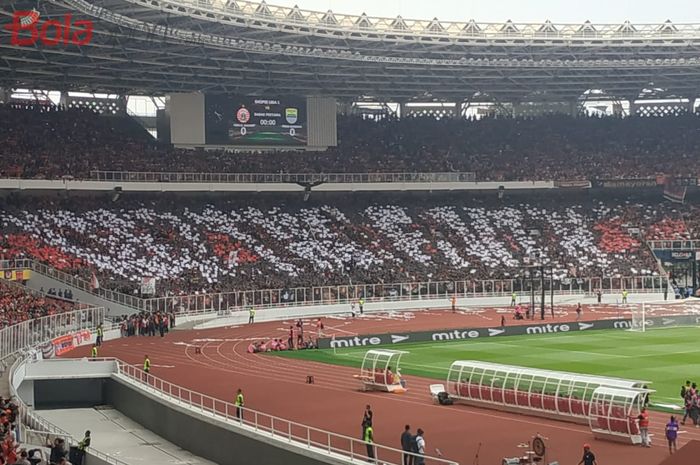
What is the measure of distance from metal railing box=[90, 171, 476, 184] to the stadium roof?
24.1 ft

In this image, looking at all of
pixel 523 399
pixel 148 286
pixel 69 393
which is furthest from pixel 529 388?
pixel 148 286

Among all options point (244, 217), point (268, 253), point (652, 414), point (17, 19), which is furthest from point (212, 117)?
point (652, 414)

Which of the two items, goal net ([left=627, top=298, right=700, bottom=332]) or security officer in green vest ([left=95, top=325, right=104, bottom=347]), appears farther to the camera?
goal net ([left=627, top=298, right=700, bottom=332])

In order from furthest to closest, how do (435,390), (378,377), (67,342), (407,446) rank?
(67,342), (378,377), (435,390), (407,446)

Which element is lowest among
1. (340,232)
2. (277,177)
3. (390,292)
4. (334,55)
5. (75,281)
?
(390,292)

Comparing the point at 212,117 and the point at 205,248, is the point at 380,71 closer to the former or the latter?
the point at 212,117

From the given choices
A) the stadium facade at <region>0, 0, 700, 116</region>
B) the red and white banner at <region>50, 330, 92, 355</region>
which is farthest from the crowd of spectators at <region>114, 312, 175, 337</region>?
the stadium facade at <region>0, 0, 700, 116</region>

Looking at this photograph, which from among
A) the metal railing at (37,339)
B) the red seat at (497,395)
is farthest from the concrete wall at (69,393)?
the red seat at (497,395)

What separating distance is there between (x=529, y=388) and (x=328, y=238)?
4773 centimetres

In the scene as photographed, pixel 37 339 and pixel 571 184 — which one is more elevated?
pixel 571 184

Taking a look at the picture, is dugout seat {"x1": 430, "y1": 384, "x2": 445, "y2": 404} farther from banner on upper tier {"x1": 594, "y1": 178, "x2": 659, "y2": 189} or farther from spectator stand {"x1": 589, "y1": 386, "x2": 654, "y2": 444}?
banner on upper tier {"x1": 594, "y1": 178, "x2": 659, "y2": 189}

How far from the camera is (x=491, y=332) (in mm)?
58750

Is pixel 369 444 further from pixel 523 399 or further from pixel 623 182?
pixel 623 182

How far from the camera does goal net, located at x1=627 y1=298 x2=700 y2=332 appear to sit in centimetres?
6259
